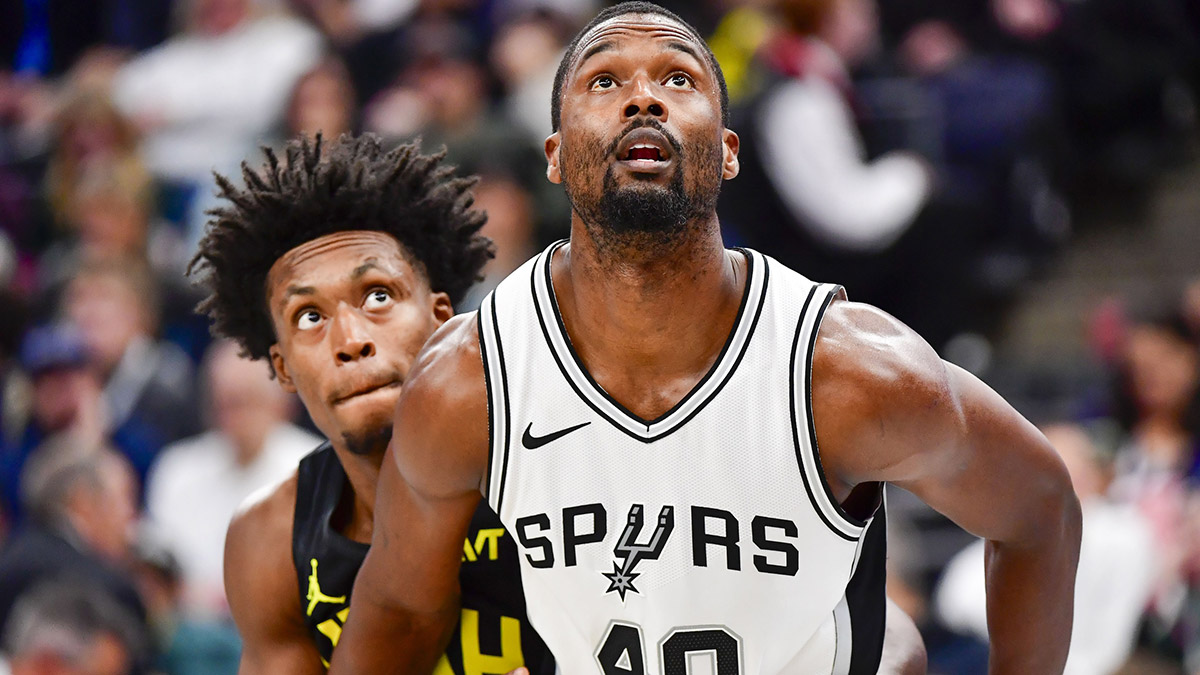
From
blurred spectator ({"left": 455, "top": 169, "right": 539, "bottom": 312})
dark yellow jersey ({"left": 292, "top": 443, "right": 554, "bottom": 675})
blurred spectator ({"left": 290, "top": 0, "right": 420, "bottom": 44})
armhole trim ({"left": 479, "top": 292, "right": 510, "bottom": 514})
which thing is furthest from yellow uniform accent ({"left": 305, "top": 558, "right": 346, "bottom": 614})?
blurred spectator ({"left": 290, "top": 0, "right": 420, "bottom": 44})

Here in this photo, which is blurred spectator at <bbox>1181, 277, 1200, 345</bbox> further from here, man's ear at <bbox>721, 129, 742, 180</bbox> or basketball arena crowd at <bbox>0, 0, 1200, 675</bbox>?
man's ear at <bbox>721, 129, 742, 180</bbox>

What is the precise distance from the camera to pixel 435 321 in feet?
10.1

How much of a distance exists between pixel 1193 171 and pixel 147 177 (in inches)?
184

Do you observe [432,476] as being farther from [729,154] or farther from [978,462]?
[978,462]

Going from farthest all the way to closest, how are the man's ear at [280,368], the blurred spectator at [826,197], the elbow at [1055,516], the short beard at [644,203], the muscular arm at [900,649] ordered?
the blurred spectator at [826,197]
the man's ear at [280,368]
the muscular arm at [900,649]
the elbow at [1055,516]
the short beard at [644,203]

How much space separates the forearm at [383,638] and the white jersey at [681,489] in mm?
351

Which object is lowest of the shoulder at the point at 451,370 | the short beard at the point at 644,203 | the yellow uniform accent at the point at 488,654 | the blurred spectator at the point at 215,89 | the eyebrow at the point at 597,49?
the yellow uniform accent at the point at 488,654

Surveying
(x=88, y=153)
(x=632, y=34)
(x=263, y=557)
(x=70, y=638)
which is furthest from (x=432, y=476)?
(x=88, y=153)

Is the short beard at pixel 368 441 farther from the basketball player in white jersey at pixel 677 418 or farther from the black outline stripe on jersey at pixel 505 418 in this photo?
the black outline stripe on jersey at pixel 505 418

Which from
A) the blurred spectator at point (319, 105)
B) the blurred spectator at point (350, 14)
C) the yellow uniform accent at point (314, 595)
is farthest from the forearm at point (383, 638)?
the blurred spectator at point (350, 14)

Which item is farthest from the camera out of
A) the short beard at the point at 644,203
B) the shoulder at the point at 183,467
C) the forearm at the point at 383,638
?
the shoulder at the point at 183,467

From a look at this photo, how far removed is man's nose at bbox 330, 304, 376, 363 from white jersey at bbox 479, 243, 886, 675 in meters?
0.48

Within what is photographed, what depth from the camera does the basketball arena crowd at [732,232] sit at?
16.0 ft

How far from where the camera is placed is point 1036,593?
8.22 ft
